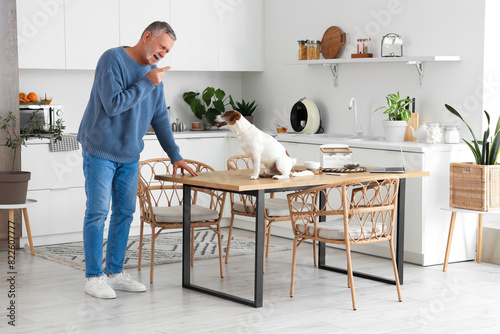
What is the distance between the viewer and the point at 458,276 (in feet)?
16.0

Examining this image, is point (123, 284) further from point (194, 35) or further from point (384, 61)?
point (194, 35)

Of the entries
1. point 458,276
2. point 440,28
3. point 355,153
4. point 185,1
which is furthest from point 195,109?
point 458,276

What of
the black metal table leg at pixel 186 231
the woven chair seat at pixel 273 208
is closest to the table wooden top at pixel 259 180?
the black metal table leg at pixel 186 231

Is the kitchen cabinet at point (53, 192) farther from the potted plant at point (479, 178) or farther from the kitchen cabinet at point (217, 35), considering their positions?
the potted plant at point (479, 178)

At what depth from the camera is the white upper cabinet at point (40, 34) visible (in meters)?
5.96

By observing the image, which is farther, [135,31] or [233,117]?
[135,31]

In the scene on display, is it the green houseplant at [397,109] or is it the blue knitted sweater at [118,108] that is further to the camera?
the green houseplant at [397,109]

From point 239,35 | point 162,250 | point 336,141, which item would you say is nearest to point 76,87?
point 239,35

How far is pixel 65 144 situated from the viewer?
5965mm

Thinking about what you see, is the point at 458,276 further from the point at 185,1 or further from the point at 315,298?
the point at 185,1

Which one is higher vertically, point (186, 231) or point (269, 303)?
point (186, 231)

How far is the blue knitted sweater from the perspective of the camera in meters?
4.01

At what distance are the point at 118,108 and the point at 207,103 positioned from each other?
3.21 metres

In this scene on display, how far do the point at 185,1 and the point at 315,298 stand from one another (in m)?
3.45
